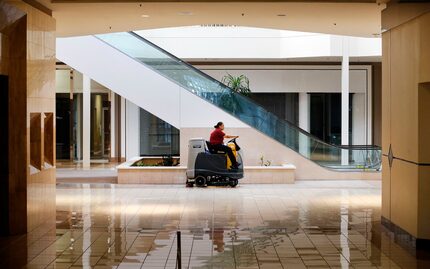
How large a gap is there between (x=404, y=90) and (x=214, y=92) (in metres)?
9.84

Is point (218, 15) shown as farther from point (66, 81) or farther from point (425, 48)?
point (66, 81)

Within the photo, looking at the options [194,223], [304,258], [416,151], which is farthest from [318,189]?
[304,258]

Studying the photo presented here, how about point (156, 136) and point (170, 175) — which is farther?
point (156, 136)

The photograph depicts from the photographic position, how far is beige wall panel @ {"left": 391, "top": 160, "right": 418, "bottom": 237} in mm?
10609

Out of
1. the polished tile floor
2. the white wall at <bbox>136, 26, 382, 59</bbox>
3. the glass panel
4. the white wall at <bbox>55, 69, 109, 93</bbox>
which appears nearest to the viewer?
the polished tile floor

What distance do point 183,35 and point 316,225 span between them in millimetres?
14458

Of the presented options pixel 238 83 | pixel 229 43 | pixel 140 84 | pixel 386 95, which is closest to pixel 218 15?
pixel 386 95

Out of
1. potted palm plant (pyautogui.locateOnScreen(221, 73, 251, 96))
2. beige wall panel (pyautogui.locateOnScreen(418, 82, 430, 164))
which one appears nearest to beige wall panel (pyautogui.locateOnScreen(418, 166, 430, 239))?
beige wall panel (pyautogui.locateOnScreen(418, 82, 430, 164))

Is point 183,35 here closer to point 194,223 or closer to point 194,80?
point 194,80

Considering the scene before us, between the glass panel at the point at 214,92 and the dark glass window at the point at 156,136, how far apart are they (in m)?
7.57

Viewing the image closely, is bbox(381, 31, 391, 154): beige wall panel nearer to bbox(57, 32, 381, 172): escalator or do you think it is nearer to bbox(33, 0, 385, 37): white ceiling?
bbox(33, 0, 385, 37): white ceiling

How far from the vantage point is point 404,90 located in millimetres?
11281

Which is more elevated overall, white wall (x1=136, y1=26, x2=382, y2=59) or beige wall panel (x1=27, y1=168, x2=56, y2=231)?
white wall (x1=136, y1=26, x2=382, y2=59)

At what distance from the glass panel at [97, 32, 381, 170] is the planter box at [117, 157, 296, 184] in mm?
1531
